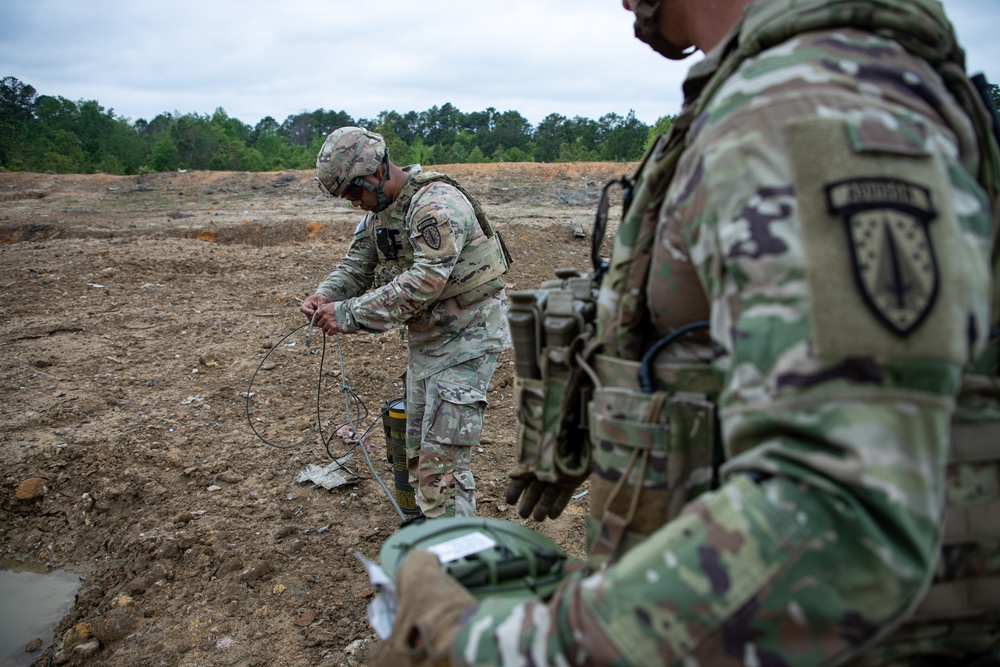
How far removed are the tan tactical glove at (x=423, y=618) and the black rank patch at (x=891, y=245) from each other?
2.15 feet

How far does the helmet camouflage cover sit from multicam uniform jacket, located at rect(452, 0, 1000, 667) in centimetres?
307

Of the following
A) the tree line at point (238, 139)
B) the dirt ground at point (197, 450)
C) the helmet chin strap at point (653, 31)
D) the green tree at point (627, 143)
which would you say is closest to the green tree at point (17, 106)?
the tree line at point (238, 139)

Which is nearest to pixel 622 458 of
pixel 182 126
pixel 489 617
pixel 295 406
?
pixel 489 617

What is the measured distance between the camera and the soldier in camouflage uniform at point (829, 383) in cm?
76

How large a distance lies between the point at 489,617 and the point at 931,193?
73 cm

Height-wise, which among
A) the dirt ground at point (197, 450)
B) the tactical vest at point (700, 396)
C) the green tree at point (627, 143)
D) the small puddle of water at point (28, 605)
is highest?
the green tree at point (627, 143)

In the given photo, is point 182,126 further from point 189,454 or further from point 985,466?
point 985,466

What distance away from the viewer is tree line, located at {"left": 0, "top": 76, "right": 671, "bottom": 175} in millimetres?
34469

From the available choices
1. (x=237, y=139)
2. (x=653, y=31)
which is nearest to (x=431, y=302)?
(x=653, y=31)

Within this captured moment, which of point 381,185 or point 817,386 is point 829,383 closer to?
point 817,386

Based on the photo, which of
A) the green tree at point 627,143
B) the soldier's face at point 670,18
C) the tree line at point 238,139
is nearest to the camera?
the soldier's face at point 670,18

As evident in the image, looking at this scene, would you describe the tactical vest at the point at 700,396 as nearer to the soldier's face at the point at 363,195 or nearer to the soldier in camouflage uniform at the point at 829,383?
the soldier in camouflage uniform at the point at 829,383

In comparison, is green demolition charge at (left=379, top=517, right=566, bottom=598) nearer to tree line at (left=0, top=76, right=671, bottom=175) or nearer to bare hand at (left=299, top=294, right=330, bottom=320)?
bare hand at (left=299, top=294, right=330, bottom=320)

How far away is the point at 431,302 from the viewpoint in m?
3.82
